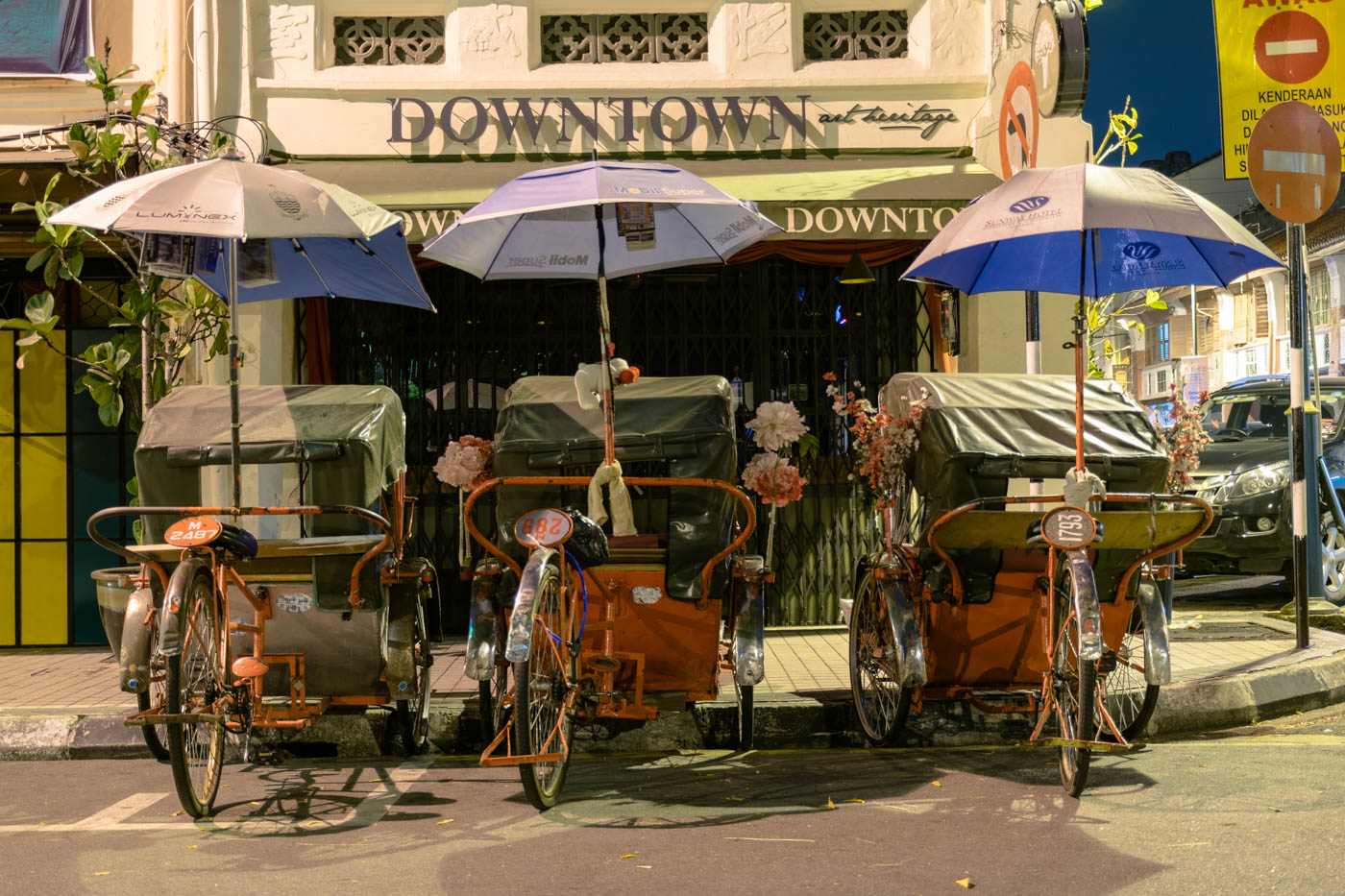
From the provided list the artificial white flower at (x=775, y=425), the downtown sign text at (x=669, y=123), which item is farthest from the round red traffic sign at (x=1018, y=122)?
the artificial white flower at (x=775, y=425)

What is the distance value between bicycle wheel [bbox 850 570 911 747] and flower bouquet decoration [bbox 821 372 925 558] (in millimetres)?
365

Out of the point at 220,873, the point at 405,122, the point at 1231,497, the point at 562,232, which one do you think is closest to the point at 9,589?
the point at 405,122

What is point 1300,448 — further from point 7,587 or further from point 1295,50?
point 7,587

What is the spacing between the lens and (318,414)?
23.1ft

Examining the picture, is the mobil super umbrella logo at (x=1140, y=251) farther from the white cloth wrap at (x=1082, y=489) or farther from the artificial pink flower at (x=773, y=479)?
the artificial pink flower at (x=773, y=479)

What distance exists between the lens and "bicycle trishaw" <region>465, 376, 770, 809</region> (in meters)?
6.12

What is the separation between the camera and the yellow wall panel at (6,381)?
1101 cm

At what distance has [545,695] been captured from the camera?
5633mm

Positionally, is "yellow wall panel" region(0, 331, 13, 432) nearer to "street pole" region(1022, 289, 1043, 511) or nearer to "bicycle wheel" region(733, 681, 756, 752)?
"bicycle wheel" region(733, 681, 756, 752)

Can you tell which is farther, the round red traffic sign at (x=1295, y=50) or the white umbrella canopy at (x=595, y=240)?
the round red traffic sign at (x=1295, y=50)

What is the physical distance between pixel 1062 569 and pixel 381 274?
3935 mm

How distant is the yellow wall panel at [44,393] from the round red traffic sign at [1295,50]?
9.02m

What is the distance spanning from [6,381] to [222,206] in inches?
220

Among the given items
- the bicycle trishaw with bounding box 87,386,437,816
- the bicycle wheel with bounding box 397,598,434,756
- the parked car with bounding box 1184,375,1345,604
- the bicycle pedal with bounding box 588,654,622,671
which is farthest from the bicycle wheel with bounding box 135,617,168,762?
the parked car with bounding box 1184,375,1345,604
